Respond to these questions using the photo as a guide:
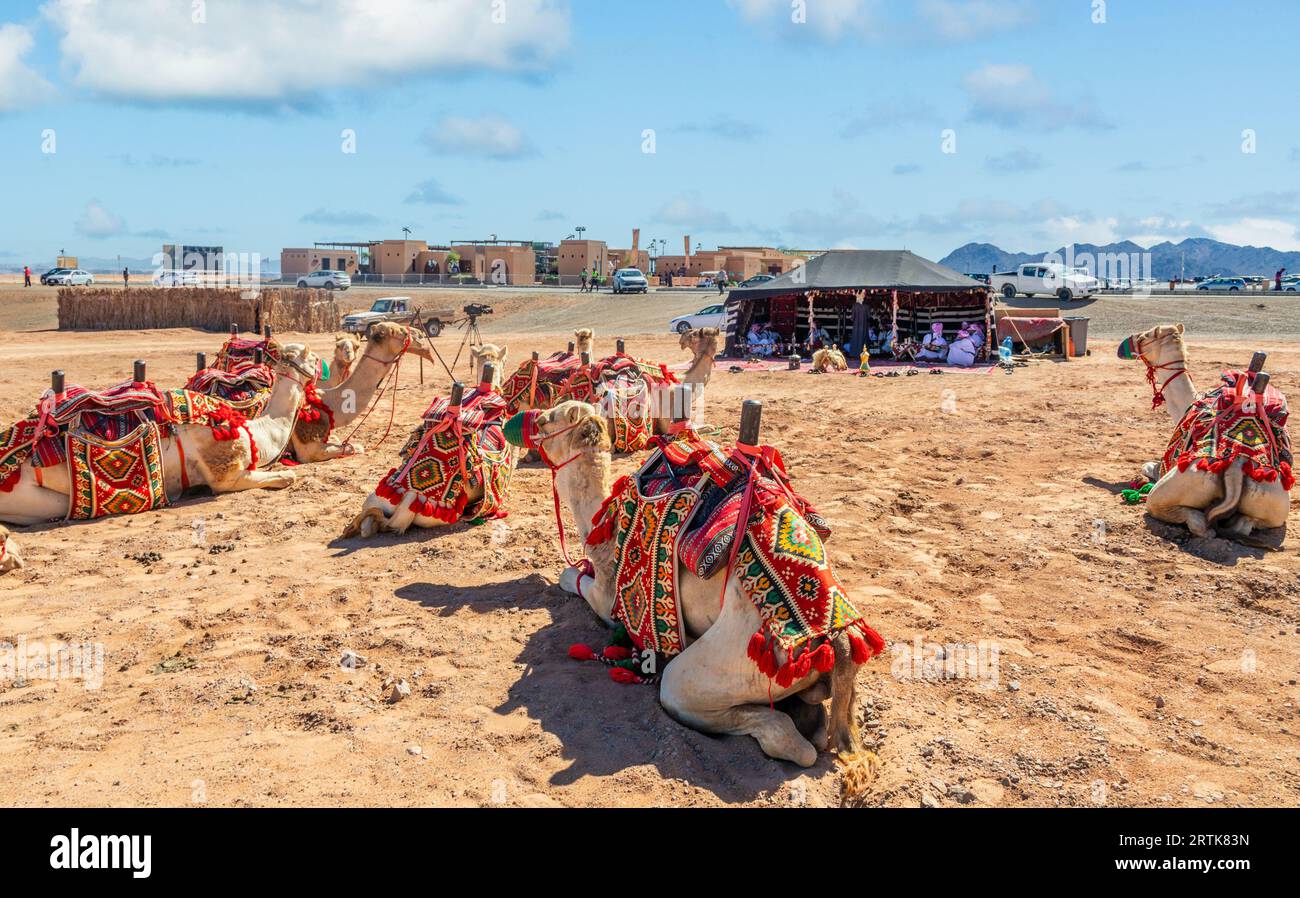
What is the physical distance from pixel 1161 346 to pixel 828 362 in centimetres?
1032

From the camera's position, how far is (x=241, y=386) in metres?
9.37

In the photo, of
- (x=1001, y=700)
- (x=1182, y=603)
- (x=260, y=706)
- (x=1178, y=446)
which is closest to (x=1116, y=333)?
(x=1178, y=446)

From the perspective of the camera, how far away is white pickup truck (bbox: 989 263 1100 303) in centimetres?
3500

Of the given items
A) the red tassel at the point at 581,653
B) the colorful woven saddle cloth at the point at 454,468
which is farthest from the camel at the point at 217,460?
the red tassel at the point at 581,653

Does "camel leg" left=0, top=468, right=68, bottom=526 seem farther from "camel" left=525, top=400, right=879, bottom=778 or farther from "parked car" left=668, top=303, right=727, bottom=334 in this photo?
"parked car" left=668, top=303, right=727, bottom=334

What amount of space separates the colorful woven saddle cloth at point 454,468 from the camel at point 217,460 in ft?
5.83

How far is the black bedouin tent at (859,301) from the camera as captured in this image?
2120 centimetres

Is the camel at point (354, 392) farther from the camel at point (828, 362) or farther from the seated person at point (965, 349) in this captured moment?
the seated person at point (965, 349)

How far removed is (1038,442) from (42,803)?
9.92 metres

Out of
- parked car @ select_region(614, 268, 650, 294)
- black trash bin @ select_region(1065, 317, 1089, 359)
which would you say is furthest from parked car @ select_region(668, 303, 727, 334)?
parked car @ select_region(614, 268, 650, 294)

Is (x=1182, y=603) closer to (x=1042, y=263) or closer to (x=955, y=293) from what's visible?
(x=955, y=293)

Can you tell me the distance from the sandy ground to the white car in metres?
49.6

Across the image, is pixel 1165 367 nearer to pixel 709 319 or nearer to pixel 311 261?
pixel 709 319

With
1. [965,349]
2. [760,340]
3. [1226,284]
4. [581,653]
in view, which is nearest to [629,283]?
[760,340]
